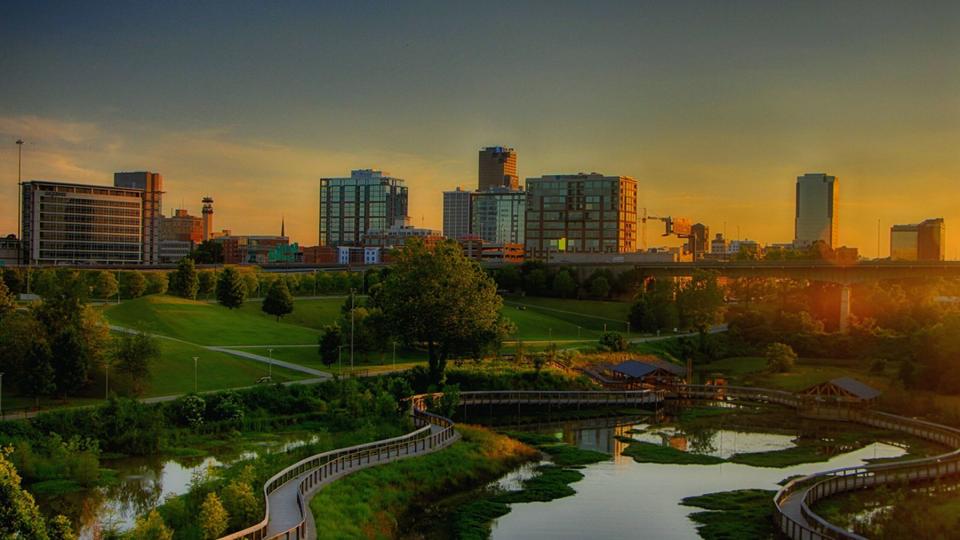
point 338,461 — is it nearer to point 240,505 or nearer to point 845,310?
point 240,505

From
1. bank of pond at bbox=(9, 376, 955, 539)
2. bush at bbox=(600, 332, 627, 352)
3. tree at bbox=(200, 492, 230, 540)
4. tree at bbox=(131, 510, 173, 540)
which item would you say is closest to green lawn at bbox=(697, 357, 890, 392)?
bush at bbox=(600, 332, 627, 352)

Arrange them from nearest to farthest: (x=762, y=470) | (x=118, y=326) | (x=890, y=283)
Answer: (x=762, y=470) < (x=118, y=326) < (x=890, y=283)

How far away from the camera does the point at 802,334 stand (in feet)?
423

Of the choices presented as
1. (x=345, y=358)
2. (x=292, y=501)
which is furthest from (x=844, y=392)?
(x=292, y=501)

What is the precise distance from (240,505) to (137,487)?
15.0 meters

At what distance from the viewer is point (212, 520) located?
3428 cm

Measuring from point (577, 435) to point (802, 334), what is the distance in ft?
224

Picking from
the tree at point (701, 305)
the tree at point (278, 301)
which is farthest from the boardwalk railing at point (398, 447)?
the tree at point (701, 305)

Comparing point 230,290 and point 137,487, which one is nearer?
point 137,487

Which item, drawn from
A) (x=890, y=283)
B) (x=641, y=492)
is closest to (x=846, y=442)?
(x=641, y=492)

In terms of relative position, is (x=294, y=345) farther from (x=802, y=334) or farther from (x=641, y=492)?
(x=802, y=334)

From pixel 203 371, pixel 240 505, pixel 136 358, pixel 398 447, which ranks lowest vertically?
pixel 398 447

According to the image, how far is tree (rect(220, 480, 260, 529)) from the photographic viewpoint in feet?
120

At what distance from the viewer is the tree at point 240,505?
1442 inches
